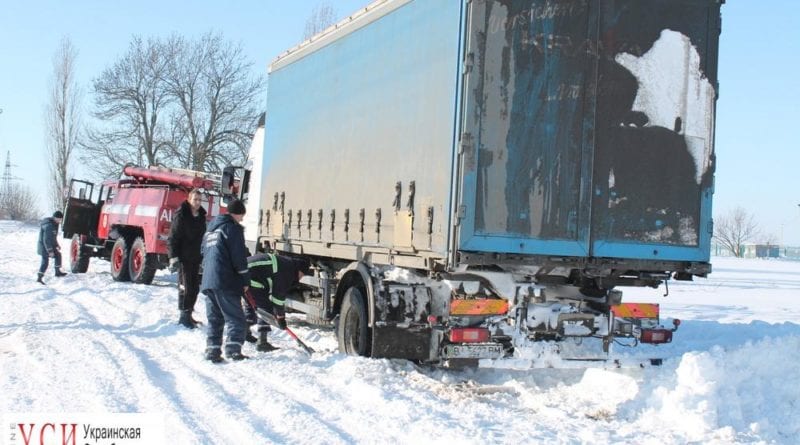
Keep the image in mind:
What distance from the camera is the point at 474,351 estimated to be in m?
6.09

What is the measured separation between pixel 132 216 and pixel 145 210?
2.48ft

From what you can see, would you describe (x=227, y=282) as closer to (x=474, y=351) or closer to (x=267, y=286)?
(x=267, y=286)

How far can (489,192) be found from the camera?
598cm

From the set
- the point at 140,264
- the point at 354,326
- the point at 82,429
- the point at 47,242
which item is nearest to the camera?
the point at 82,429

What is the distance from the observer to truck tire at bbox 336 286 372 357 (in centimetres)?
706

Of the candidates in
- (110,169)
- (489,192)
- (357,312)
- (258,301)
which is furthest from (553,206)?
(110,169)

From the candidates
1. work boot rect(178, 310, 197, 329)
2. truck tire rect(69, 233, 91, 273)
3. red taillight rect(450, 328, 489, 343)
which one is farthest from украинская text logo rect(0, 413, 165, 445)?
truck tire rect(69, 233, 91, 273)

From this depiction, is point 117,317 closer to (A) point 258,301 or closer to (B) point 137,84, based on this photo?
(A) point 258,301

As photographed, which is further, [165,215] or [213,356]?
[165,215]

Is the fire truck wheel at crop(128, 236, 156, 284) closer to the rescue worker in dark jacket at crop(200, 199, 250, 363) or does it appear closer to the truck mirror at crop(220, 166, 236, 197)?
the truck mirror at crop(220, 166, 236, 197)

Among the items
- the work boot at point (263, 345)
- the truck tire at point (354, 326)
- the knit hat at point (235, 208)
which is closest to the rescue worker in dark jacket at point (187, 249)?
the work boot at point (263, 345)

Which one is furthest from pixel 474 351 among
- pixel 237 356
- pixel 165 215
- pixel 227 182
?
pixel 165 215

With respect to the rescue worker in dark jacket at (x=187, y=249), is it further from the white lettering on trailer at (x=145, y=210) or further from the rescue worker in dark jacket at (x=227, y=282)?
the white lettering on trailer at (x=145, y=210)

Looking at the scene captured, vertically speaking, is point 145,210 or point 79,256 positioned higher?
point 145,210
